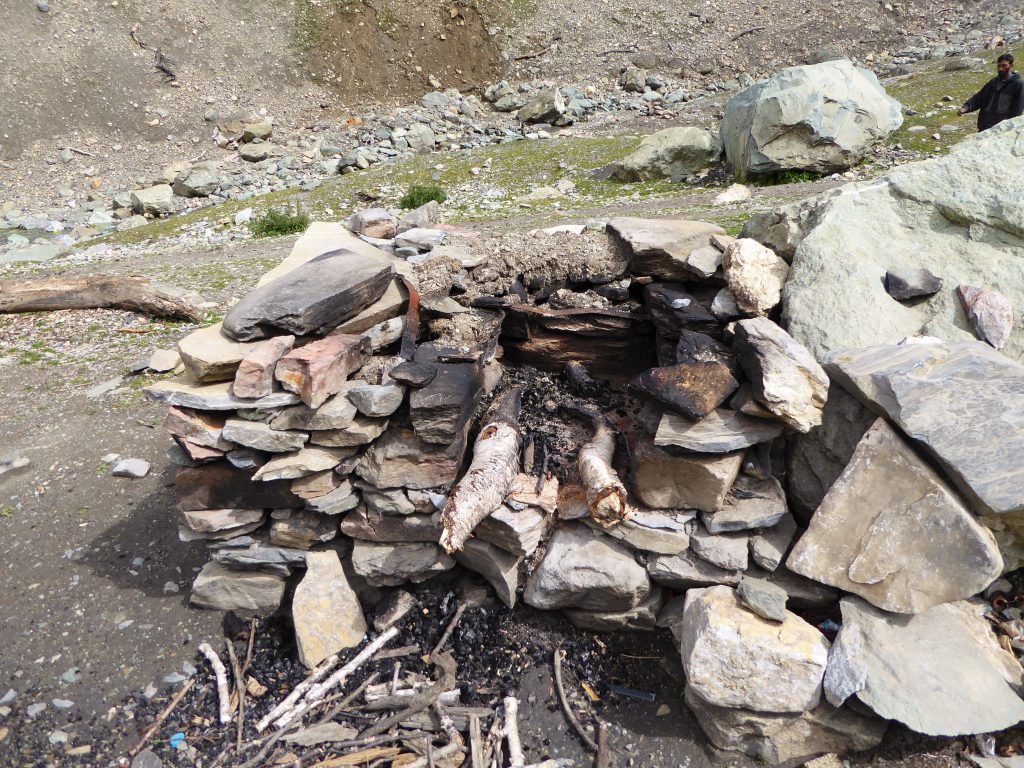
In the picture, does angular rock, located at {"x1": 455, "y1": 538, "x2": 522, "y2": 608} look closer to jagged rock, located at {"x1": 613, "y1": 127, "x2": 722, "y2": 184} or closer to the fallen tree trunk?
the fallen tree trunk

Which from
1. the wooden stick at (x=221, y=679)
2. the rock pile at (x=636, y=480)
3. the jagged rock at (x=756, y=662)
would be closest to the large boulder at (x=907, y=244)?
the rock pile at (x=636, y=480)

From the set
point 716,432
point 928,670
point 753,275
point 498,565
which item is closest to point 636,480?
point 716,432

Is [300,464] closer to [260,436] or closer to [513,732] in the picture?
[260,436]

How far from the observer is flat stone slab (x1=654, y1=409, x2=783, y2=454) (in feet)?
14.6

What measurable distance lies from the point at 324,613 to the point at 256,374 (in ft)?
6.24

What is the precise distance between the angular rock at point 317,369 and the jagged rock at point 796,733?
3368 mm

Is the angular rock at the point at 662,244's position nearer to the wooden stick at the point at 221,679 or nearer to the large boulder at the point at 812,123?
the wooden stick at the point at 221,679

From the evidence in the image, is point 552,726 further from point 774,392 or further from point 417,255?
point 417,255

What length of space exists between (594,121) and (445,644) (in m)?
22.0

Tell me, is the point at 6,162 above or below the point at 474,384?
below

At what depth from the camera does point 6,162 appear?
21.8 m

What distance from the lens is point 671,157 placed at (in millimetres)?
16562

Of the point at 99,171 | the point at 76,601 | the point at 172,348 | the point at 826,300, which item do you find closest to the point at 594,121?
the point at 99,171

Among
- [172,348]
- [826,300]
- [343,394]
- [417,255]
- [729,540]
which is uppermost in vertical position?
[826,300]
